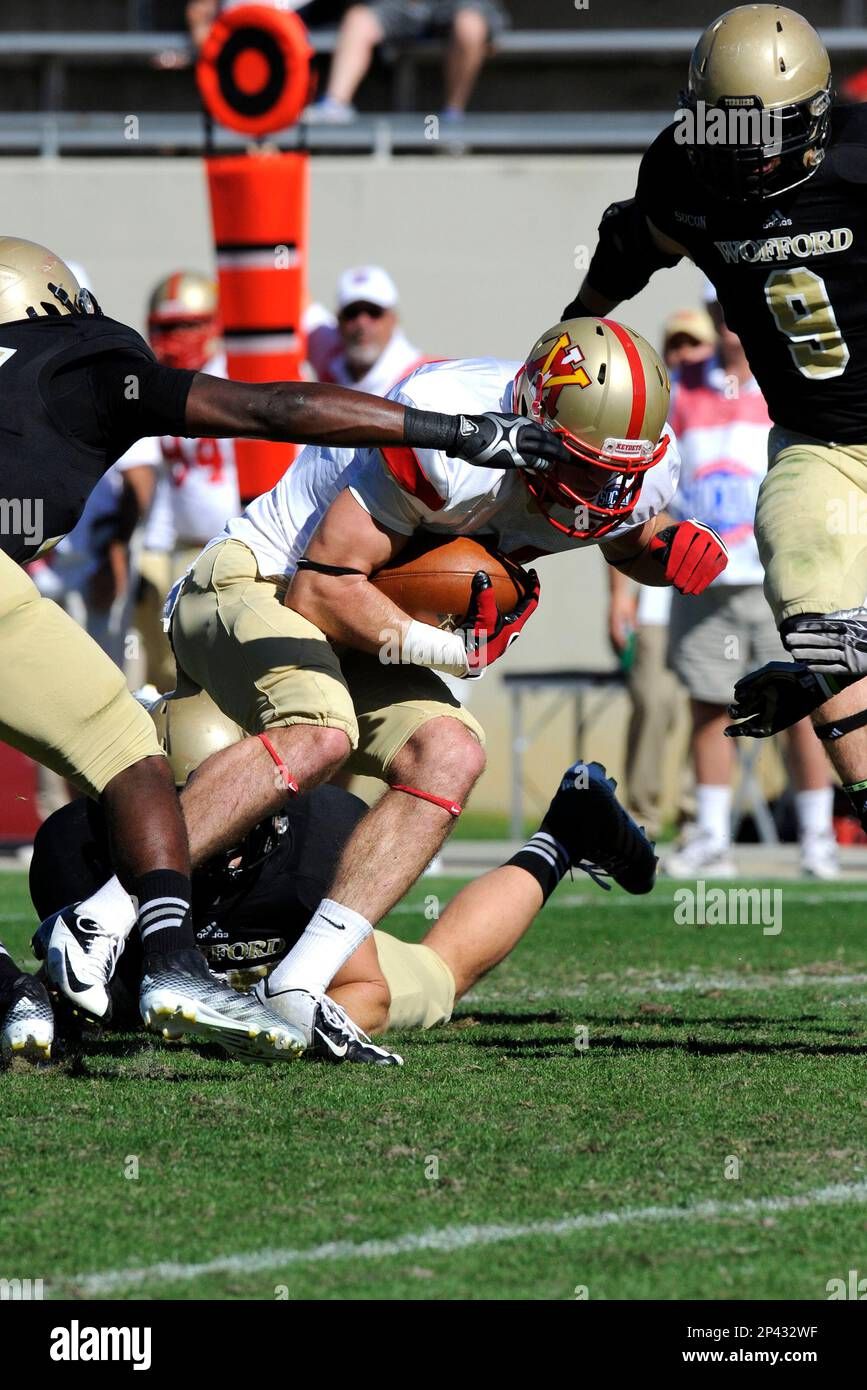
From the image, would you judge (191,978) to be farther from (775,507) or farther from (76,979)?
(775,507)

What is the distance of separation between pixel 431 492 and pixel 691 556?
26.4 inches

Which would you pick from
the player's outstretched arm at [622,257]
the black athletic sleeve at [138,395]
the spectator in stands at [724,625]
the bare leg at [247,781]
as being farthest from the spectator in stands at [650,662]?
the black athletic sleeve at [138,395]

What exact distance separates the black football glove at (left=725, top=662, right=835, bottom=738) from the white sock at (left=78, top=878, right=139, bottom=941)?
128 cm

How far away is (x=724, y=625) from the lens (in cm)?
847

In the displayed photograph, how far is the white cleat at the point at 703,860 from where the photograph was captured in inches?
323

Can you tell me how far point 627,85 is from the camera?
47.8 ft

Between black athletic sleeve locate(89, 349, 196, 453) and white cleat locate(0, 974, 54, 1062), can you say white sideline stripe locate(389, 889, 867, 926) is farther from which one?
black athletic sleeve locate(89, 349, 196, 453)

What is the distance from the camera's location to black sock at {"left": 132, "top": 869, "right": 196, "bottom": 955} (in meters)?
3.76

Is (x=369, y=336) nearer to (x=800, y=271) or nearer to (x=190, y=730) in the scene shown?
(x=190, y=730)

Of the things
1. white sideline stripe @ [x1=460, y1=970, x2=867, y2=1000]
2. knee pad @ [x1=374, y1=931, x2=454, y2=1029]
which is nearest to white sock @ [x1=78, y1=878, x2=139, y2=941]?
knee pad @ [x1=374, y1=931, x2=454, y2=1029]

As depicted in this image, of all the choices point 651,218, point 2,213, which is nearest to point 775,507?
point 651,218
